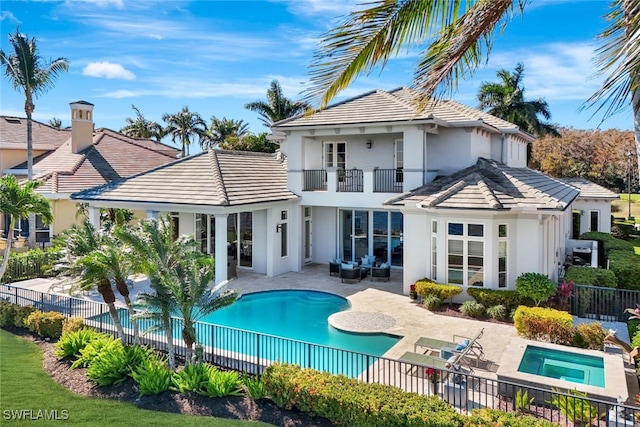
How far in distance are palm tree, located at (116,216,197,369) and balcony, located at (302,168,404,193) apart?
37.1 feet

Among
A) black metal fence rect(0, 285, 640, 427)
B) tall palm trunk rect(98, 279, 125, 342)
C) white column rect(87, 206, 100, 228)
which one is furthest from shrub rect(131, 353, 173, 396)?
white column rect(87, 206, 100, 228)

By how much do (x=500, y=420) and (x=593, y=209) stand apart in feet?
107

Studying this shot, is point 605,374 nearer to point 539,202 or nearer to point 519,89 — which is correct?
point 539,202

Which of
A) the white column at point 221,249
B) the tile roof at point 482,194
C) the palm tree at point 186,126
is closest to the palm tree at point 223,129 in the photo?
the palm tree at point 186,126

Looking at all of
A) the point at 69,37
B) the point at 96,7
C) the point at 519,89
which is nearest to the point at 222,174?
the point at 69,37

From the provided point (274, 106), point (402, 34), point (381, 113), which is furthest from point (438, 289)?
point (274, 106)

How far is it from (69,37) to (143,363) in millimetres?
12311

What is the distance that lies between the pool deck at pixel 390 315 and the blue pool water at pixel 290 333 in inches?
20.8

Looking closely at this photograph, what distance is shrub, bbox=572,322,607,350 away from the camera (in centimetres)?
1225

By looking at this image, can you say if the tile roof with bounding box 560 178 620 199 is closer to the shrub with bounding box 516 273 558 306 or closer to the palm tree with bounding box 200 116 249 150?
the shrub with bounding box 516 273 558 306

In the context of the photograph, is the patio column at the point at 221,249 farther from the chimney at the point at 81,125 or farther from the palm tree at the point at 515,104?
the palm tree at the point at 515,104

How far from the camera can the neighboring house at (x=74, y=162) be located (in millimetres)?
28453

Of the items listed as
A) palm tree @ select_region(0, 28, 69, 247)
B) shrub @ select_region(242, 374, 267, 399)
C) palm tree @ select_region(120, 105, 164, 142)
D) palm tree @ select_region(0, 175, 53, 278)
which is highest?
palm tree @ select_region(120, 105, 164, 142)

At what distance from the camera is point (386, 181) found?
22.5 meters
